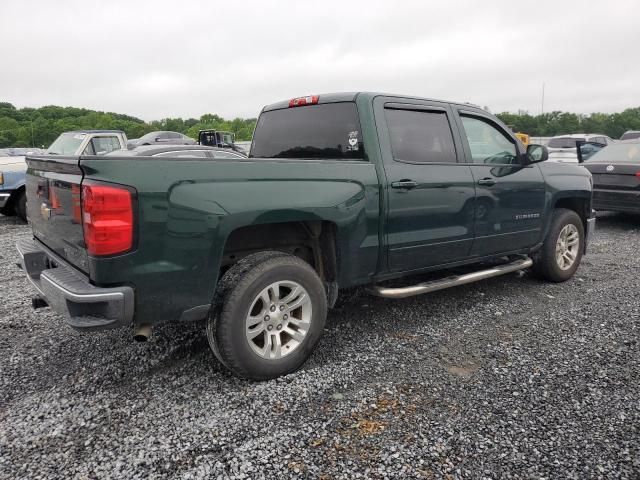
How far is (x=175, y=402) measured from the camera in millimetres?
2805

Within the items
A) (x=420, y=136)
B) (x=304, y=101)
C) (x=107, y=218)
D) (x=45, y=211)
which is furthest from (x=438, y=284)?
(x=45, y=211)

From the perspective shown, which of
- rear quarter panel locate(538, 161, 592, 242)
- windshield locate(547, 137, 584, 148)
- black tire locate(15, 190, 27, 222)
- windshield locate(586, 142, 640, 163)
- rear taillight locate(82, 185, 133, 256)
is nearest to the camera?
rear taillight locate(82, 185, 133, 256)

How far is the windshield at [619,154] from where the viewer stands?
8438 millimetres

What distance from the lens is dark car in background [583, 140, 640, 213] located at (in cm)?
806

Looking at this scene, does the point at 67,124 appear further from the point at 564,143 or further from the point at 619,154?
the point at 619,154

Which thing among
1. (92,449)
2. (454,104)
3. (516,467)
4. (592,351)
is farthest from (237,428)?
(454,104)

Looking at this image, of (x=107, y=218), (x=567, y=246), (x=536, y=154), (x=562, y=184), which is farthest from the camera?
(x=567, y=246)

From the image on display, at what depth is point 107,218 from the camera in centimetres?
243

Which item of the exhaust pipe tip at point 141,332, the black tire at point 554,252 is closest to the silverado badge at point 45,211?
the exhaust pipe tip at point 141,332

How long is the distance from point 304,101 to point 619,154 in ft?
24.0

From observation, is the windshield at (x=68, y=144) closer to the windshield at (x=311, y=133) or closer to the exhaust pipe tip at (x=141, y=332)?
the windshield at (x=311, y=133)

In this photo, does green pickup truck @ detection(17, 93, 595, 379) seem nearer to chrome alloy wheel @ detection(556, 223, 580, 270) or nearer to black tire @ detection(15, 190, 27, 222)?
chrome alloy wheel @ detection(556, 223, 580, 270)

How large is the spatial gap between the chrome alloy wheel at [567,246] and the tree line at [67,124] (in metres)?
54.0

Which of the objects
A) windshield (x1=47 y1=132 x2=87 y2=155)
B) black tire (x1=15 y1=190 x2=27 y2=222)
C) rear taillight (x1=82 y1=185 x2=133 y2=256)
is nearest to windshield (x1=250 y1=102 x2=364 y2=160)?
rear taillight (x1=82 y1=185 x2=133 y2=256)
